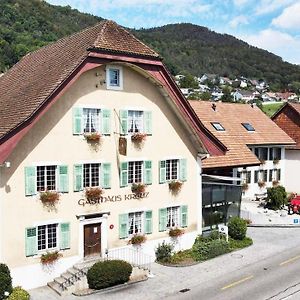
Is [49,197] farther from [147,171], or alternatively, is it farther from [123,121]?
[147,171]

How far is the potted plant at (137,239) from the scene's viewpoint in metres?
24.5

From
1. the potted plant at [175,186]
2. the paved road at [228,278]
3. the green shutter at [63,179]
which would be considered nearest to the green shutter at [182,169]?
the potted plant at [175,186]

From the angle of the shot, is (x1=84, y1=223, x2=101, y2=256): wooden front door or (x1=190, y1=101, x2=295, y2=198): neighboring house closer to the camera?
(x1=84, y1=223, x2=101, y2=256): wooden front door

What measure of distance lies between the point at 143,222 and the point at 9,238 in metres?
7.37

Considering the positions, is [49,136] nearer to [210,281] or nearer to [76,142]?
[76,142]

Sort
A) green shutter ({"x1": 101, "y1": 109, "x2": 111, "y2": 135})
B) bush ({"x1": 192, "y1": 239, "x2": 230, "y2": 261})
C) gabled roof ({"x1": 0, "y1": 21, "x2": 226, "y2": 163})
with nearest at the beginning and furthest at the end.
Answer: gabled roof ({"x1": 0, "y1": 21, "x2": 226, "y2": 163}) → green shutter ({"x1": 101, "y1": 109, "x2": 111, "y2": 135}) → bush ({"x1": 192, "y1": 239, "x2": 230, "y2": 261})

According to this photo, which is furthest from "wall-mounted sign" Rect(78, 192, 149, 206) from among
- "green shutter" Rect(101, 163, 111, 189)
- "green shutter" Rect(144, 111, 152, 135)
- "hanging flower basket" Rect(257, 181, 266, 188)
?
"hanging flower basket" Rect(257, 181, 266, 188)

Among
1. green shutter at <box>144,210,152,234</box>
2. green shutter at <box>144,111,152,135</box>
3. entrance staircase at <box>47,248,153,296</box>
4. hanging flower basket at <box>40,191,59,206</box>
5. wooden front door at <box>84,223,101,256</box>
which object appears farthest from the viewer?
green shutter at <box>144,210,152,234</box>

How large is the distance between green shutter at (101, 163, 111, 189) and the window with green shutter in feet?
4.06

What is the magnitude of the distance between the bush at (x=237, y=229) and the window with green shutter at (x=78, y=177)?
10.7 metres

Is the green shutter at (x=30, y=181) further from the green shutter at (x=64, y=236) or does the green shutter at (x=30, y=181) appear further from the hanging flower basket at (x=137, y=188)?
the hanging flower basket at (x=137, y=188)

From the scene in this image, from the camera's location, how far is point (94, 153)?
23.2 meters

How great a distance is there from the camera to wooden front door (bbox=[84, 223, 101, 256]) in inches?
911

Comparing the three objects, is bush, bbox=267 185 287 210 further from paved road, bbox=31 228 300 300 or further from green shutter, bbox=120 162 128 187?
green shutter, bbox=120 162 128 187
